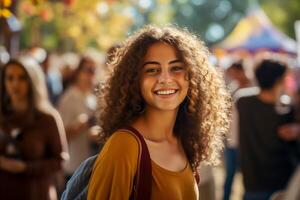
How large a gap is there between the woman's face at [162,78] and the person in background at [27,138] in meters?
2.47

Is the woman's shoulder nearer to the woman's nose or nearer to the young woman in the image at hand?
the young woman

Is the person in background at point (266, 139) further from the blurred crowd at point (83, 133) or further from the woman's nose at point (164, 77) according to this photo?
the woman's nose at point (164, 77)

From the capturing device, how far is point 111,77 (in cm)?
402

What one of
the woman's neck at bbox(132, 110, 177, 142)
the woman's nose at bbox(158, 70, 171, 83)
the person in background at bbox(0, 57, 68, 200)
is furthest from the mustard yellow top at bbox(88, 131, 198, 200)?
the person in background at bbox(0, 57, 68, 200)

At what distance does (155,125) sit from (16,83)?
2763 mm

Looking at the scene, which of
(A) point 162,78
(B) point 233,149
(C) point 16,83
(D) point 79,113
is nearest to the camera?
(A) point 162,78

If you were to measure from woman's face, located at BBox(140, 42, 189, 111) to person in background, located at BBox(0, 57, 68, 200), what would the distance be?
2.47 m

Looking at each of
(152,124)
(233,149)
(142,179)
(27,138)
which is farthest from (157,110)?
(233,149)

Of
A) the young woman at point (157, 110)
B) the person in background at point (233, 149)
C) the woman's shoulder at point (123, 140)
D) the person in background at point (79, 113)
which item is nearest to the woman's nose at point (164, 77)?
the young woman at point (157, 110)

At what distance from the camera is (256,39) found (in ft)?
88.0

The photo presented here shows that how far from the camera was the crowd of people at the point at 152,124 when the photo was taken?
378 centimetres

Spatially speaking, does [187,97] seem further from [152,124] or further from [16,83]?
[16,83]

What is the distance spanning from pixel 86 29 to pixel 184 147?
31533 mm

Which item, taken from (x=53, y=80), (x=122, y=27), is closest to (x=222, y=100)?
(x=53, y=80)
